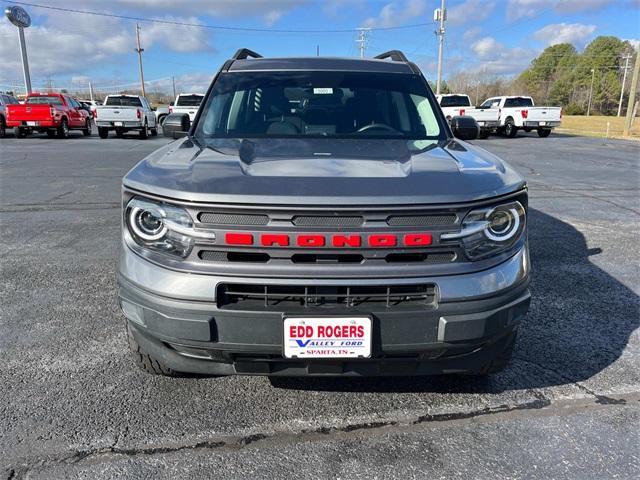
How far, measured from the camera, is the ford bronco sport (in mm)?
2000

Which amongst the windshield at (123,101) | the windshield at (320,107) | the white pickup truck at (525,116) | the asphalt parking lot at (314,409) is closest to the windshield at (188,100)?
the windshield at (123,101)

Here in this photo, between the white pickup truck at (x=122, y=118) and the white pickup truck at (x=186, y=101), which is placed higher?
the white pickup truck at (x=186, y=101)

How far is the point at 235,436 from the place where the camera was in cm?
234

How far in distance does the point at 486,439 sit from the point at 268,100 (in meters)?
2.55

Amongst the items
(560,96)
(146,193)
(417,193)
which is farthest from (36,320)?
(560,96)

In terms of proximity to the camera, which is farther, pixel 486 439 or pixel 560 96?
pixel 560 96

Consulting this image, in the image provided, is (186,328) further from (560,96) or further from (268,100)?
(560,96)

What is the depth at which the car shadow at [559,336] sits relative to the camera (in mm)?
2764

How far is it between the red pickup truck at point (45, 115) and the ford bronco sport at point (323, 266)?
20681mm

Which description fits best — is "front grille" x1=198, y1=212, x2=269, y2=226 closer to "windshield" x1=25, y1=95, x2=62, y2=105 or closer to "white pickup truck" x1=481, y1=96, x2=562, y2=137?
"windshield" x1=25, y1=95, x2=62, y2=105

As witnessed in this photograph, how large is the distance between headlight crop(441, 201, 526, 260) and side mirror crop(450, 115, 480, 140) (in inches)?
65.5

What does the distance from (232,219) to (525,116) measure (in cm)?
2426

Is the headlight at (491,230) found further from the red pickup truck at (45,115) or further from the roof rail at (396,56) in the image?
the red pickup truck at (45,115)

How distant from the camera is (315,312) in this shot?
78.9 inches
